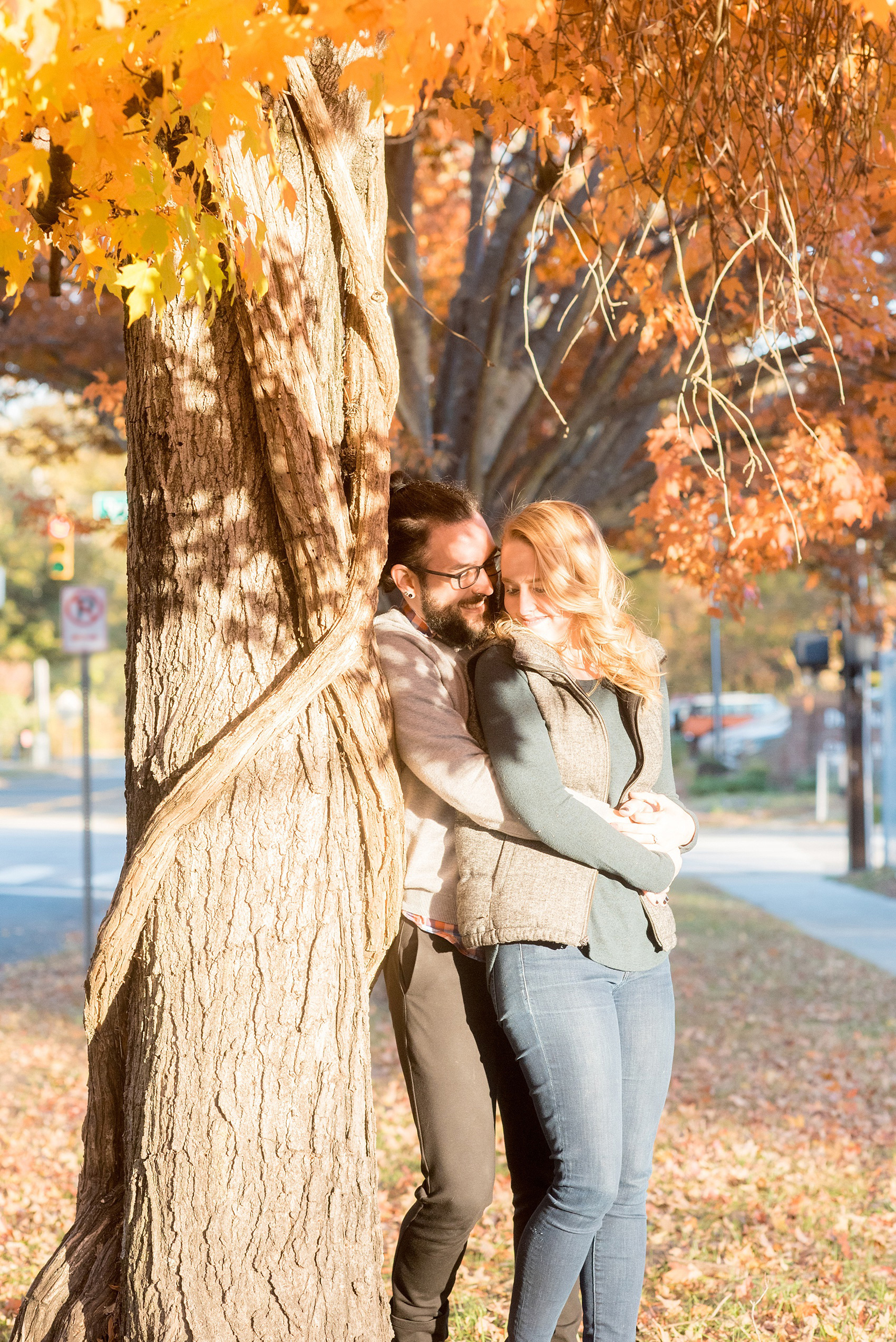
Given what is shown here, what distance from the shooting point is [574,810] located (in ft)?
8.07

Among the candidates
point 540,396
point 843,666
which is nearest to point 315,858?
point 540,396

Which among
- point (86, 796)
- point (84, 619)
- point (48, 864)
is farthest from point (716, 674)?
point (86, 796)

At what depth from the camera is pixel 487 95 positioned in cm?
318

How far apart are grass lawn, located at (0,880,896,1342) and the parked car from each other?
102 feet

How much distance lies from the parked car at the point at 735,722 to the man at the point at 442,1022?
36381 mm

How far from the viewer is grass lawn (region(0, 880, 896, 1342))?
365cm

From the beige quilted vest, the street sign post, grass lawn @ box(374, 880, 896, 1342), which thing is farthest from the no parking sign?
the beige quilted vest

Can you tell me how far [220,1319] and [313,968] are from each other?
0.66 meters

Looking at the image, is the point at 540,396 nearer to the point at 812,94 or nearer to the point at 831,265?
the point at 831,265

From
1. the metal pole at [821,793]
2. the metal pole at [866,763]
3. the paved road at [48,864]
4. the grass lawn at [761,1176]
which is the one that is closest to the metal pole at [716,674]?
the metal pole at [821,793]

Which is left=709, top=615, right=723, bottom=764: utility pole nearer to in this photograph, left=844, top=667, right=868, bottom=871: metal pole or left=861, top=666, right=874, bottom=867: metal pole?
left=861, top=666, right=874, bottom=867: metal pole

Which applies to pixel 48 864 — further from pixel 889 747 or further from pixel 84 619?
pixel 889 747

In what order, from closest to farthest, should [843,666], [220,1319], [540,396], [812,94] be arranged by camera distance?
[220,1319]
[812,94]
[540,396]
[843,666]

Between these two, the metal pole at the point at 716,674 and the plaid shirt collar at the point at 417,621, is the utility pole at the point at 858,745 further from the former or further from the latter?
the metal pole at the point at 716,674
